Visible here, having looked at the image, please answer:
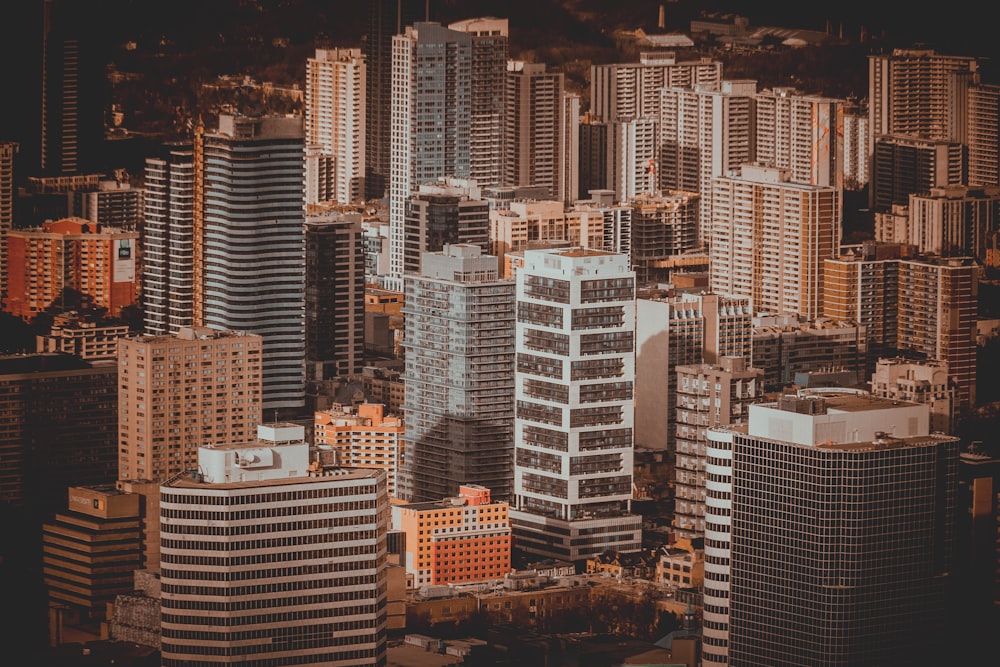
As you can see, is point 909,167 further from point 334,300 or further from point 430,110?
point 334,300

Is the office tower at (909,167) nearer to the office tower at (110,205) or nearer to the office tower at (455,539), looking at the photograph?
the office tower at (110,205)

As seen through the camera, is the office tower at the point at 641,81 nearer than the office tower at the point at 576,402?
No

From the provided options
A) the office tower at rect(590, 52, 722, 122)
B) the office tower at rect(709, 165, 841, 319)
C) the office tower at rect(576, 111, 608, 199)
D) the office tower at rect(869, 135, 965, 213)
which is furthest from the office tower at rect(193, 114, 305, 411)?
the office tower at rect(590, 52, 722, 122)

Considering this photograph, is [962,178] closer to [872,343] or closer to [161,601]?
[872,343]

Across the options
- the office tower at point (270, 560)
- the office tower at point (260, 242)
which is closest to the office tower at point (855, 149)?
the office tower at point (260, 242)

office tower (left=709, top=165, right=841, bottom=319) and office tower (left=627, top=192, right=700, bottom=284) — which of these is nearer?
office tower (left=709, top=165, right=841, bottom=319)

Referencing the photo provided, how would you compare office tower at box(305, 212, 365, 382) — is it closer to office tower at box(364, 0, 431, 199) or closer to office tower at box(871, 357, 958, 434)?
office tower at box(871, 357, 958, 434)

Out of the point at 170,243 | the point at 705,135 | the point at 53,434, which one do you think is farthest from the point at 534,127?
the point at 53,434
